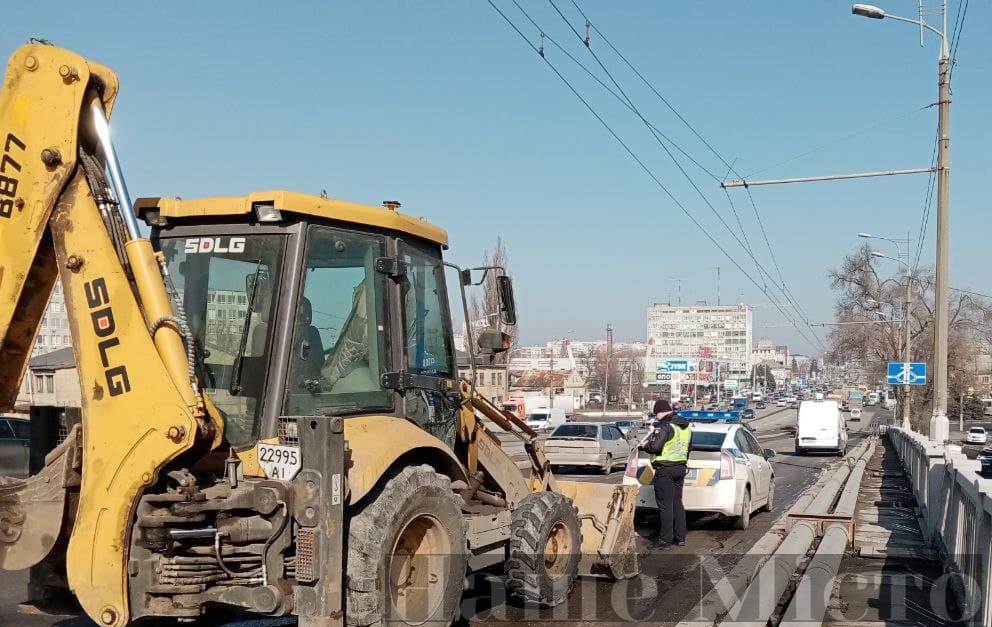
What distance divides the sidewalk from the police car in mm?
1592

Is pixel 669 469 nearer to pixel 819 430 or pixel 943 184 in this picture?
pixel 943 184

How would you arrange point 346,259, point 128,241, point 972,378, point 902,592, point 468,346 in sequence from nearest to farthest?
point 128,241
point 346,259
point 468,346
point 902,592
point 972,378

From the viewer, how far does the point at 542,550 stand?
7645 millimetres

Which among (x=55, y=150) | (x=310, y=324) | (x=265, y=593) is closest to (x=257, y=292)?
(x=310, y=324)

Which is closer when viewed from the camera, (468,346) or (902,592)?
(468,346)

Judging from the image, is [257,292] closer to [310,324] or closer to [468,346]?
[310,324]

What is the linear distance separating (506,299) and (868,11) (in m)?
14.1

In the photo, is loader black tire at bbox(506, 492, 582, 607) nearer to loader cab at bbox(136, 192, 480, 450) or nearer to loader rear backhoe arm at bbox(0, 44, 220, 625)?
loader cab at bbox(136, 192, 480, 450)

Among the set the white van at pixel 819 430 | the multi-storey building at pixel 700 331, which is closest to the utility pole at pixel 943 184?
the white van at pixel 819 430

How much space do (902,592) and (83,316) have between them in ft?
24.8

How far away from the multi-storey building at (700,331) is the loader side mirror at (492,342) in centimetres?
15198

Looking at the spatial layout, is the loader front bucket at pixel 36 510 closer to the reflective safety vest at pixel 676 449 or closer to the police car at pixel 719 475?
the reflective safety vest at pixel 676 449

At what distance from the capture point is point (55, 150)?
5.14m

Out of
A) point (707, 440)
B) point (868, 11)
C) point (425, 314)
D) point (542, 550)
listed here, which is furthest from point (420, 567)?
point (868, 11)
